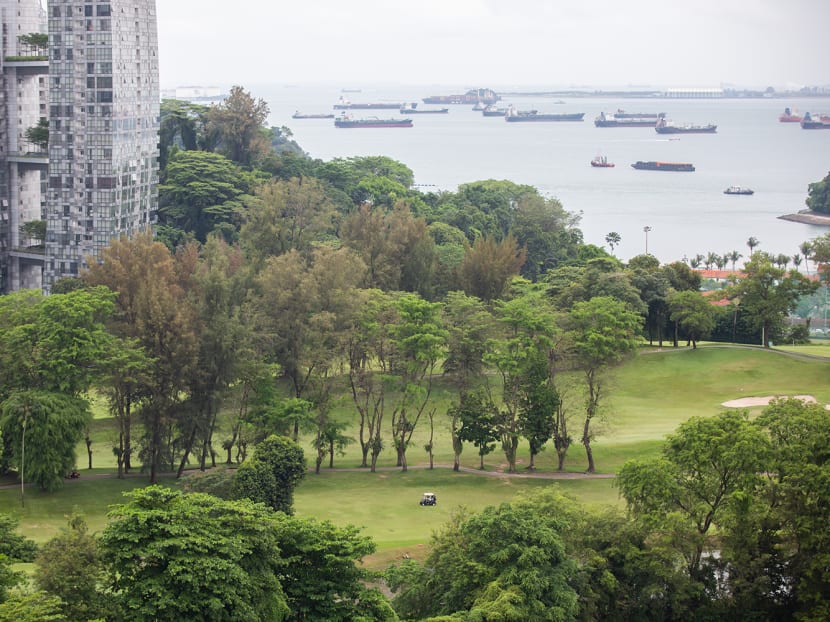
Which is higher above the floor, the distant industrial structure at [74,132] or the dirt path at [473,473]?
the distant industrial structure at [74,132]

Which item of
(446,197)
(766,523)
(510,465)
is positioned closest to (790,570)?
(766,523)

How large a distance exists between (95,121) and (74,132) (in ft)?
5.86

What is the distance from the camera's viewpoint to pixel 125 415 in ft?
173

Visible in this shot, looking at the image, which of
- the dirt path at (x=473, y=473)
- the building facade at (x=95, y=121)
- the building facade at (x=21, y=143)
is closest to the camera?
the dirt path at (x=473, y=473)

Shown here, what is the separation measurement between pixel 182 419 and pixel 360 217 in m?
25.1

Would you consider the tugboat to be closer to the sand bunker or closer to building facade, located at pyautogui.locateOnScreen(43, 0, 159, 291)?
building facade, located at pyautogui.locateOnScreen(43, 0, 159, 291)

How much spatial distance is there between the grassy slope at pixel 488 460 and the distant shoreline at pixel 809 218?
320 ft

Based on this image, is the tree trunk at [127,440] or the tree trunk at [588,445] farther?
the tree trunk at [588,445]

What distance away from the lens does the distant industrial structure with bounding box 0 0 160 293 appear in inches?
3125

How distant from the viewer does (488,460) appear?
187 feet

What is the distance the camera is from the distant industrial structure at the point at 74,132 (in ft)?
260

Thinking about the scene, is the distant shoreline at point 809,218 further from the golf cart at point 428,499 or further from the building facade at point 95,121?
the golf cart at point 428,499

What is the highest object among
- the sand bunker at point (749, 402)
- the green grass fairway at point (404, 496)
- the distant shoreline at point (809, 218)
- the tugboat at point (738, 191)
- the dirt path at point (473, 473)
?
the tugboat at point (738, 191)

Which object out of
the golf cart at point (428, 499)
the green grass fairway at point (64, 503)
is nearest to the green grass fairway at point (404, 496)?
the golf cart at point (428, 499)
